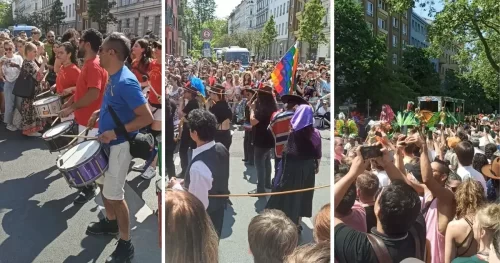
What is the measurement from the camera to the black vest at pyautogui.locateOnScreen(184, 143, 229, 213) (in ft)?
8.53

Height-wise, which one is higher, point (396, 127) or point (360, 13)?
point (360, 13)

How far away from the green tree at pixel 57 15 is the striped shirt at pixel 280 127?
111 centimetres

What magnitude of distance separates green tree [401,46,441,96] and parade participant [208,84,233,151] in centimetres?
130

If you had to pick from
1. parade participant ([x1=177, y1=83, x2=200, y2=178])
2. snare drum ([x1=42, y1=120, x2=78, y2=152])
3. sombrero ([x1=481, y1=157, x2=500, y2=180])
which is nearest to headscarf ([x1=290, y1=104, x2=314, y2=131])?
parade participant ([x1=177, y1=83, x2=200, y2=178])

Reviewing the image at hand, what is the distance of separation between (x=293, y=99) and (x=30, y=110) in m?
1.27

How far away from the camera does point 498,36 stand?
3.65 m

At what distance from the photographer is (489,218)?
115 inches

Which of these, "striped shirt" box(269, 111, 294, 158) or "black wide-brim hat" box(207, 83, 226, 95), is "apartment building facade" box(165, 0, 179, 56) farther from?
"striped shirt" box(269, 111, 294, 158)

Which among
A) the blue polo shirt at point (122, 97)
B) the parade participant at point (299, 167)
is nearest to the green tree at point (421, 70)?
the parade participant at point (299, 167)

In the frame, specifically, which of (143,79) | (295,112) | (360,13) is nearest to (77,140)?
(143,79)

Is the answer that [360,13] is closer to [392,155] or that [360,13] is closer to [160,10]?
[392,155]

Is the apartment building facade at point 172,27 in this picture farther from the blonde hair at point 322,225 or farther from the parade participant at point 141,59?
the blonde hair at point 322,225

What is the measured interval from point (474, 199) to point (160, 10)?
6.34 feet

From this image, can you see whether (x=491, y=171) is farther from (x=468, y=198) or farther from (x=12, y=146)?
(x=12, y=146)
